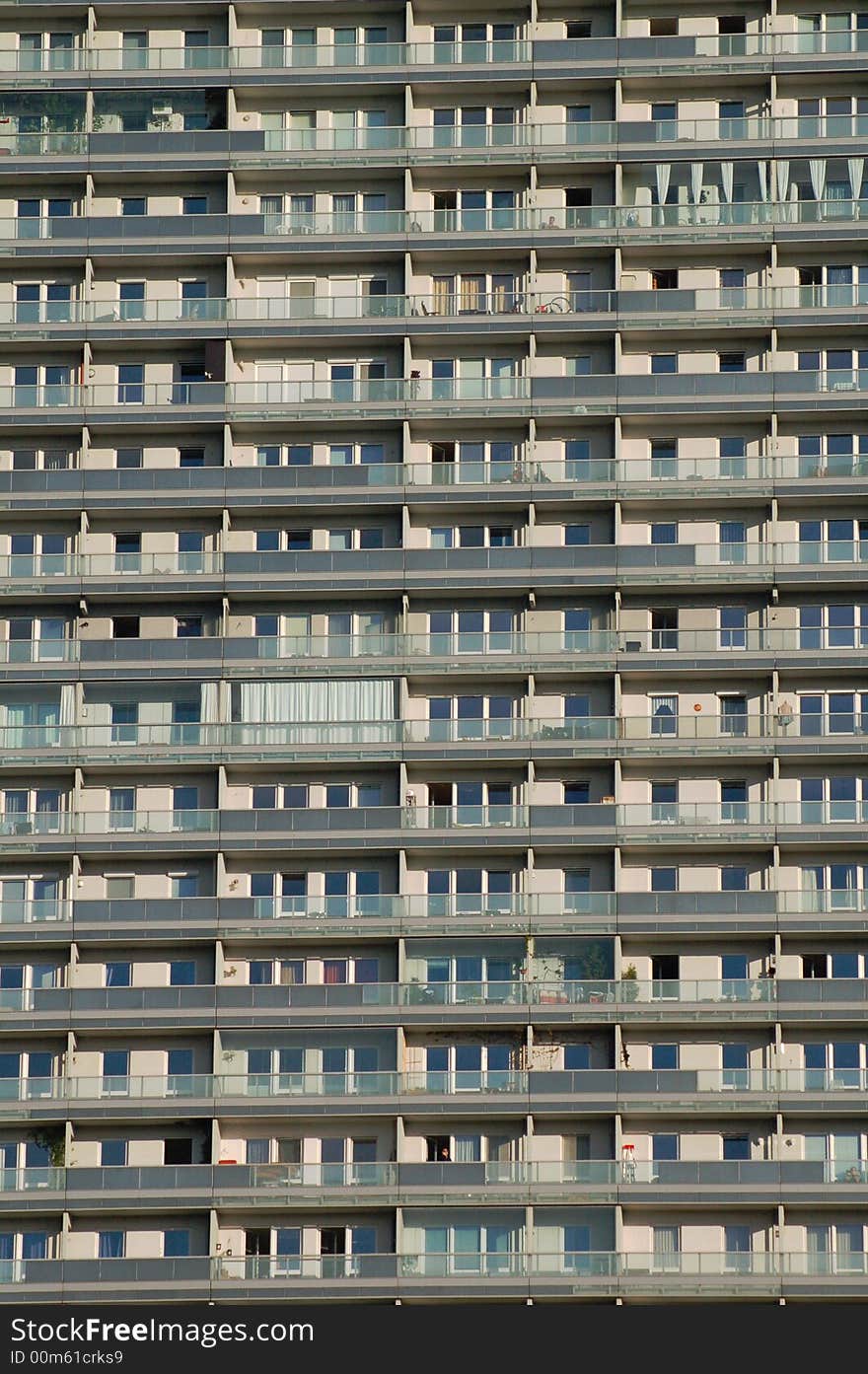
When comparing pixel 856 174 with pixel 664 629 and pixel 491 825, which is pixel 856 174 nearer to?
pixel 664 629

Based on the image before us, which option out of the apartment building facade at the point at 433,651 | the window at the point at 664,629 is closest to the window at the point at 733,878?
the apartment building facade at the point at 433,651

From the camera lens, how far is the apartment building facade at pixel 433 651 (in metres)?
93.6

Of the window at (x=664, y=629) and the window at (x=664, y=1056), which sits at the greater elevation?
the window at (x=664, y=629)

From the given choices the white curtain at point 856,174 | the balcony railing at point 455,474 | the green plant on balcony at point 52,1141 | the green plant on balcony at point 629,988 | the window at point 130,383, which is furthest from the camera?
the window at point 130,383

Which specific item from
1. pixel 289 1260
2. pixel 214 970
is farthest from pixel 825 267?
pixel 289 1260

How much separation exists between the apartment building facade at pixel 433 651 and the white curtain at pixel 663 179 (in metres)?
0.09

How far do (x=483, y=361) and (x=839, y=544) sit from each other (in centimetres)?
1388

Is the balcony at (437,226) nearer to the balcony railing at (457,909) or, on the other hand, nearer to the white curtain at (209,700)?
the white curtain at (209,700)

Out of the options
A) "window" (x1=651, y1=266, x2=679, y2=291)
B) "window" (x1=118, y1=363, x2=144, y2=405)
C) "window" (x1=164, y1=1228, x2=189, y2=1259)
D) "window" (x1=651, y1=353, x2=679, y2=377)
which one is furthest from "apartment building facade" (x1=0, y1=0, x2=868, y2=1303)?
"window" (x1=651, y1=266, x2=679, y2=291)

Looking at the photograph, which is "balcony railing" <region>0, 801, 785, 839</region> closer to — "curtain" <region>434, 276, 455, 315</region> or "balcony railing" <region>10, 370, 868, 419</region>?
"balcony railing" <region>10, 370, 868, 419</region>

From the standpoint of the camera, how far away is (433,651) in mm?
98812

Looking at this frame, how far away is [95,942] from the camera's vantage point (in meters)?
96.1

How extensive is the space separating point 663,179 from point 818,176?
532cm

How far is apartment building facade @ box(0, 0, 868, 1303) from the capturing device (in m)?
93.6
